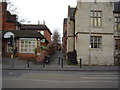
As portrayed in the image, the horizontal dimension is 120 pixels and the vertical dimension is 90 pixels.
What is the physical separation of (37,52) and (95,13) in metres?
10.6

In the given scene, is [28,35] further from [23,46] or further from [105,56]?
[105,56]

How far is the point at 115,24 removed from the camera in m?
29.1

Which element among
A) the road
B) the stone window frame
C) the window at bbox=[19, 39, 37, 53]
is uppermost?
the stone window frame

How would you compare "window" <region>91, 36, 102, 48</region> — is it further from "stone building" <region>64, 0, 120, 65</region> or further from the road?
the road

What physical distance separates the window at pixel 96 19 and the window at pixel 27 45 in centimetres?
963

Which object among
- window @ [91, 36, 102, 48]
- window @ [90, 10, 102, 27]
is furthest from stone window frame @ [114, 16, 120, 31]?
window @ [91, 36, 102, 48]

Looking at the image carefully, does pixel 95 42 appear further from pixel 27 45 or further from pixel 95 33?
pixel 27 45

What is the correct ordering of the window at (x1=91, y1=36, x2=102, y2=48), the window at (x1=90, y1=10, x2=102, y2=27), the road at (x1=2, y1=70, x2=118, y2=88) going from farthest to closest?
the window at (x1=90, y1=10, x2=102, y2=27)
the window at (x1=91, y1=36, x2=102, y2=48)
the road at (x1=2, y1=70, x2=118, y2=88)

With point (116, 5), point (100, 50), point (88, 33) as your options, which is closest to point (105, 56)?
point (100, 50)

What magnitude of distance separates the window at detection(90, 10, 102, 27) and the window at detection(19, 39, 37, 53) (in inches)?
379

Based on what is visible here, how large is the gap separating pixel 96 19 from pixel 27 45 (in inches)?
461

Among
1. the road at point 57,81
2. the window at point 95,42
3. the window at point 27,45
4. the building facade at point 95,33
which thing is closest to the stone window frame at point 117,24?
the building facade at point 95,33

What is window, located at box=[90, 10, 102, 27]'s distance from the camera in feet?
92.1

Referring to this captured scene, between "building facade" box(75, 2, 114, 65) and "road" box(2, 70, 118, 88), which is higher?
"building facade" box(75, 2, 114, 65)
